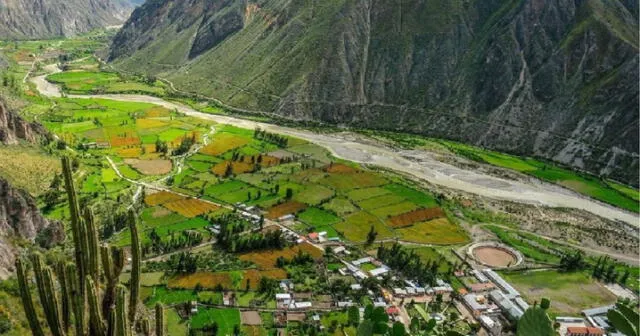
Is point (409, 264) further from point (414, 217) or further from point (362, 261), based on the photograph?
point (414, 217)

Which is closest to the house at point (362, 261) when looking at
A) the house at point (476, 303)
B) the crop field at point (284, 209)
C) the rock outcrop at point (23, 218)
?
the house at point (476, 303)

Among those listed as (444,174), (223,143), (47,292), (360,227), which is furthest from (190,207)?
(47,292)

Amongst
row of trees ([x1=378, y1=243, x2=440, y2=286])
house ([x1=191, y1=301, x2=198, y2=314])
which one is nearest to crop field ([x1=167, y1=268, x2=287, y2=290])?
house ([x1=191, y1=301, x2=198, y2=314])

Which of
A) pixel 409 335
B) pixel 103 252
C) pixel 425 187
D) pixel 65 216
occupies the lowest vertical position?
pixel 65 216

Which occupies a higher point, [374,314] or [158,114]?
[374,314]

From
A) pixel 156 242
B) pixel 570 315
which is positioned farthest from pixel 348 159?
pixel 570 315

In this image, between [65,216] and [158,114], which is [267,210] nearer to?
[65,216]
